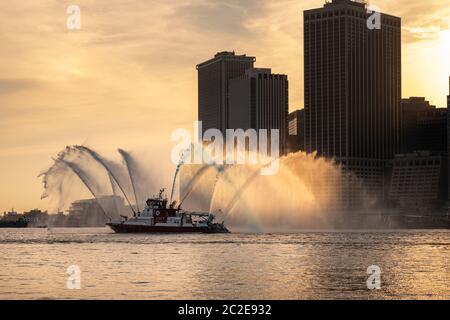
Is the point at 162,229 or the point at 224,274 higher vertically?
the point at 162,229

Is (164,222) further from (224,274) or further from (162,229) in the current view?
(224,274)

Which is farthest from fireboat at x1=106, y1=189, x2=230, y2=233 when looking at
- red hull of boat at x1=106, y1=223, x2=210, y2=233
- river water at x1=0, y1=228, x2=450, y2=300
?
river water at x1=0, y1=228, x2=450, y2=300

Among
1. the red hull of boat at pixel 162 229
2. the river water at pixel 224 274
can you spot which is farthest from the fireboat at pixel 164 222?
the river water at pixel 224 274

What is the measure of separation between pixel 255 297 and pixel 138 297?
6.98m

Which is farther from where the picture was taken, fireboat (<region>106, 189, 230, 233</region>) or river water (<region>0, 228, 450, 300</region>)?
fireboat (<region>106, 189, 230, 233</region>)

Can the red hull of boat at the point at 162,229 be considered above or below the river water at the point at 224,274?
above

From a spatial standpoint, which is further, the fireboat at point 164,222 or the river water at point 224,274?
the fireboat at point 164,222

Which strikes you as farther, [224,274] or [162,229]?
[162,229]

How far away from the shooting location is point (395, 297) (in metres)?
48.2

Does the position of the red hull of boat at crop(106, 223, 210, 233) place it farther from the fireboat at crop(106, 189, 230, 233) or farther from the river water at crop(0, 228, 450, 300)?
the river water at crop(0, 228, 450, 300)

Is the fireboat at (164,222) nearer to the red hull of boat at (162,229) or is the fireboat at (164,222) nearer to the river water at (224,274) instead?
the red hull of boat at (162,229)

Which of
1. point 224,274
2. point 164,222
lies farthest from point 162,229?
point 224,274

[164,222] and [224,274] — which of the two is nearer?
[224,274]
